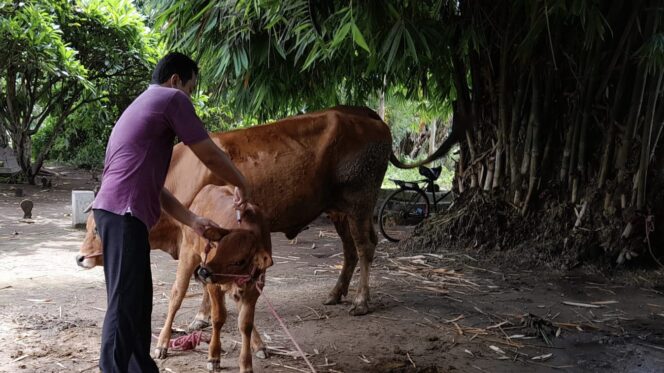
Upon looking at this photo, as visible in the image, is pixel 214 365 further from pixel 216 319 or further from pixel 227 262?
pixel 227 262

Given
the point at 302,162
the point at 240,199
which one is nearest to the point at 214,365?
the point at 240,199

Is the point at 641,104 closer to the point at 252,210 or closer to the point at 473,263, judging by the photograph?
the point at 473,263

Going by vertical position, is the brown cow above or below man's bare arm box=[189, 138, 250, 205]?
below

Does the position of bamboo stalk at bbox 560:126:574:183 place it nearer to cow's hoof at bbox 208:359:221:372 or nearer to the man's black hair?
cow's hoof at bbox 208:359:221:372

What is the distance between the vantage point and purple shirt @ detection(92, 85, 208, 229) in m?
2.69

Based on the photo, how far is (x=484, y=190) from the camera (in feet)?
23.2

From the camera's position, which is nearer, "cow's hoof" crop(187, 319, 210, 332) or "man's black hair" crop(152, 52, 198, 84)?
"man's black hair" crop(152, 52, 198, 84)

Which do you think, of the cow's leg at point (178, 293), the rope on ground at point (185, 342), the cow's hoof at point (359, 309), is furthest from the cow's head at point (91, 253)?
the cow's hoof at point (359, 309)

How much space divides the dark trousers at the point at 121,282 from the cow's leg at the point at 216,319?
71 centimetres

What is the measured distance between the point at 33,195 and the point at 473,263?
978 centimetres

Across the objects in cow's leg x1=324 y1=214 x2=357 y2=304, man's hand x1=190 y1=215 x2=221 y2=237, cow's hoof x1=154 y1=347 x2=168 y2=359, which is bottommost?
cow's hoof x1=154 y1=347 x2=168 y2=359

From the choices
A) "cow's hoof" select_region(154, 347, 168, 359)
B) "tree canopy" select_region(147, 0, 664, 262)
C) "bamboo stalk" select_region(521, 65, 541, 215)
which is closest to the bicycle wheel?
"tree canopy" select_region(147, 0, 664, 262)

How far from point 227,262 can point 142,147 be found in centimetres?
75

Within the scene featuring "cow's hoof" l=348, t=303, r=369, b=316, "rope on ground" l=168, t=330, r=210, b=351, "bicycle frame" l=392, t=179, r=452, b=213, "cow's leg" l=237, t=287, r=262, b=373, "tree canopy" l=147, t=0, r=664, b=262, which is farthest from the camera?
"bicycle frame" l=392, t=179, r=452, b=213
